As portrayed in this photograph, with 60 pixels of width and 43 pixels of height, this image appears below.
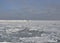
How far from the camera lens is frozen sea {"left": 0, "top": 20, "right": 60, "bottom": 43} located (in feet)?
5.24

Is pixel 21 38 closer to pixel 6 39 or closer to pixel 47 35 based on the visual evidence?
pixel 6 39

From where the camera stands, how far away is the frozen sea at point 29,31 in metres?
1.60

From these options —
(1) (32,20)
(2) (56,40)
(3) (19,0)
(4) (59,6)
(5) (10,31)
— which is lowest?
(2) (56,40)

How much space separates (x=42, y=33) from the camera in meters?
1.63

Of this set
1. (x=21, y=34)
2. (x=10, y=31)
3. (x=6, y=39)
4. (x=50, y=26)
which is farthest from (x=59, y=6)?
(x=6, y=39)

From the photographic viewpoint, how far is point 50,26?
162 centimetres

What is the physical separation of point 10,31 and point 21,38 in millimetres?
233

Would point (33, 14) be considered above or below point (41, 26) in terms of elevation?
above

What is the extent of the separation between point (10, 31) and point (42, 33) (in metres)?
0.56

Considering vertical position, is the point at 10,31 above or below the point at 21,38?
above

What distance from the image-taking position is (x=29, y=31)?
1.66 meters

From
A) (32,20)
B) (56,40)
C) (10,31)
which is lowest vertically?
(56,40)

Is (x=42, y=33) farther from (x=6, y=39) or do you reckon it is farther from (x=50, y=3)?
(x=6, y=39)

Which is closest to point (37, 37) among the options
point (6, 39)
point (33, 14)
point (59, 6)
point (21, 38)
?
point (21, 38)
